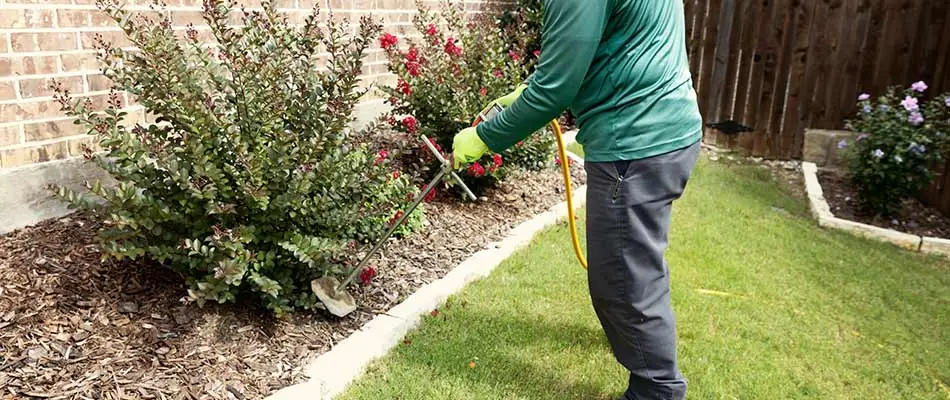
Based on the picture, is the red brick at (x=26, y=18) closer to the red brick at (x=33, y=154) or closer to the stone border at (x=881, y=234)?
the red brick at (x=33, y=154)

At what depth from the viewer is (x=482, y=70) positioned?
473cm

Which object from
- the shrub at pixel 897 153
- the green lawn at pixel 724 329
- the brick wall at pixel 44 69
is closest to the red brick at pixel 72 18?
the brick wall at pixel 44 69

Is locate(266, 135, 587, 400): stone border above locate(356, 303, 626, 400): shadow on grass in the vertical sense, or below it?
above

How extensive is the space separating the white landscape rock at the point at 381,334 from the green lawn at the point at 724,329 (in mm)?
53

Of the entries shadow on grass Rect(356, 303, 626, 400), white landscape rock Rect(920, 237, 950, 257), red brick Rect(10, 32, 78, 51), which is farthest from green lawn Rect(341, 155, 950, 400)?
red brick Rect(10, 32, 78, 51)

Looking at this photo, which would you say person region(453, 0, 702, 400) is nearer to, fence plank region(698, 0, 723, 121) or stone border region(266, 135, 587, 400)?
stone border region(266, 135, 587, 400)

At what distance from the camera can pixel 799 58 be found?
7266mm

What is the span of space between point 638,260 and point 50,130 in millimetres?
2598

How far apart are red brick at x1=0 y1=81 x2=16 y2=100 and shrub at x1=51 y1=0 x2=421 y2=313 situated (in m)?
0.58

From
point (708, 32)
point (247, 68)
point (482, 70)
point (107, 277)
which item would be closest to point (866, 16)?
point (708, 32)

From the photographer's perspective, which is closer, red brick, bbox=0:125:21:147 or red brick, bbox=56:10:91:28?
red brick, bbox=0:125:21:147

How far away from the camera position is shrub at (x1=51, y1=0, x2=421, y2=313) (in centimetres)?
241

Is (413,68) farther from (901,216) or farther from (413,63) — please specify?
(901,216)

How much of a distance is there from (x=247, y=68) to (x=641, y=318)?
5.43 ft
